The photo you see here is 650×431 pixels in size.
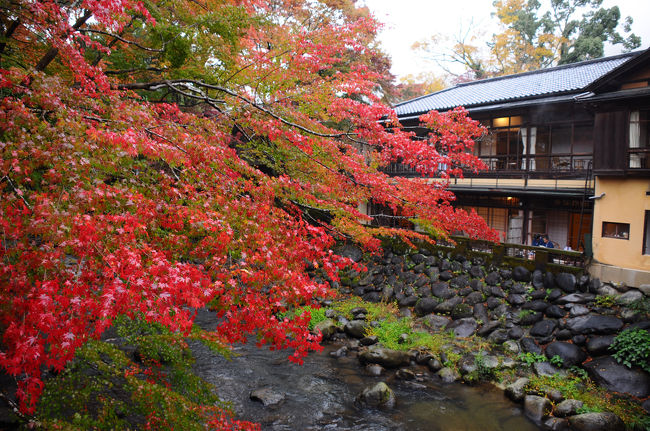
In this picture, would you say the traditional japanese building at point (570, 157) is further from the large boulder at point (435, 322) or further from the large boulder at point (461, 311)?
the large boulder at point (435, 322)

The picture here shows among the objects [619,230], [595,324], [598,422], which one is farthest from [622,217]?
[598,422]

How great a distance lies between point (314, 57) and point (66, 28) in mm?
6033

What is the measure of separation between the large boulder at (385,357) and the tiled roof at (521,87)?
46.6 ft

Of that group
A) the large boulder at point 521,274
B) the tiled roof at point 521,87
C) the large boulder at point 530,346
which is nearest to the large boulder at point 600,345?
the large boulder at point 530,346

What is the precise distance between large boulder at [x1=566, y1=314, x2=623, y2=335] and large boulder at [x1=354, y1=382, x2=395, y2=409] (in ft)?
20.9

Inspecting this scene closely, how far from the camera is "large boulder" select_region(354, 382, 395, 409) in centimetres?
966

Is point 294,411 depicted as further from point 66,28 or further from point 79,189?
point 66,28

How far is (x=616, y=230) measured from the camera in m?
13.8

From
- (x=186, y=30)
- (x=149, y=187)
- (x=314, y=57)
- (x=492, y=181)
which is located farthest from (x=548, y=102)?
(x=149, y=187)

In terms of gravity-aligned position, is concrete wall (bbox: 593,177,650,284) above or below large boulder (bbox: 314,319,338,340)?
above

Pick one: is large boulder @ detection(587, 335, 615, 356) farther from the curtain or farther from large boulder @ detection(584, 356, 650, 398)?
the curtain

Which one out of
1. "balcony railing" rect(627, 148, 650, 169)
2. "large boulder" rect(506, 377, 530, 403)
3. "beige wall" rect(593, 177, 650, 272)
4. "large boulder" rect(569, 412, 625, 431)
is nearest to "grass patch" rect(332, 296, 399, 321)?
"large boulder" rect(506, 377, 530, 403)

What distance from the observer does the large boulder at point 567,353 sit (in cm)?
1072

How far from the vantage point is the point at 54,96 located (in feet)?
15.8
